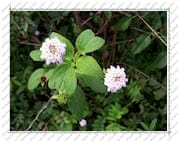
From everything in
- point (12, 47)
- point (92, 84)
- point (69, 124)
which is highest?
point (12, 47)

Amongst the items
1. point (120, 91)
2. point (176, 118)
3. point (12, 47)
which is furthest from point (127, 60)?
point (12, 47)

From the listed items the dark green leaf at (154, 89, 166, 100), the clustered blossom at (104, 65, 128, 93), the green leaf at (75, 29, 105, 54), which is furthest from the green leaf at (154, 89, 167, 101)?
the green leaf at (75, 29, 105, 54)

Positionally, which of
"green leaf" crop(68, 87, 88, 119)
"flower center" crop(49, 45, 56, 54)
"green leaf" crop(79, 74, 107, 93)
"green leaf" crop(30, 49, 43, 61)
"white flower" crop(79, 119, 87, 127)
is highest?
"flower center" crop(49, 45, 56, 54)

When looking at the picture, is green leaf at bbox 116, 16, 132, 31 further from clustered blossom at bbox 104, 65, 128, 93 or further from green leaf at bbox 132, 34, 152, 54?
clustered blossom at bbox 104, 65, 128, 93

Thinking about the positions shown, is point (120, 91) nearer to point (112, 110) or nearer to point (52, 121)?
point (112, 110)

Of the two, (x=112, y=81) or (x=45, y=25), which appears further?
(x=45, y=25)

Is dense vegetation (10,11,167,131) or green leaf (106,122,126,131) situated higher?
dense vegetation (10,11,167,131)

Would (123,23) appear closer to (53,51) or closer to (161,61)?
(161,61)
